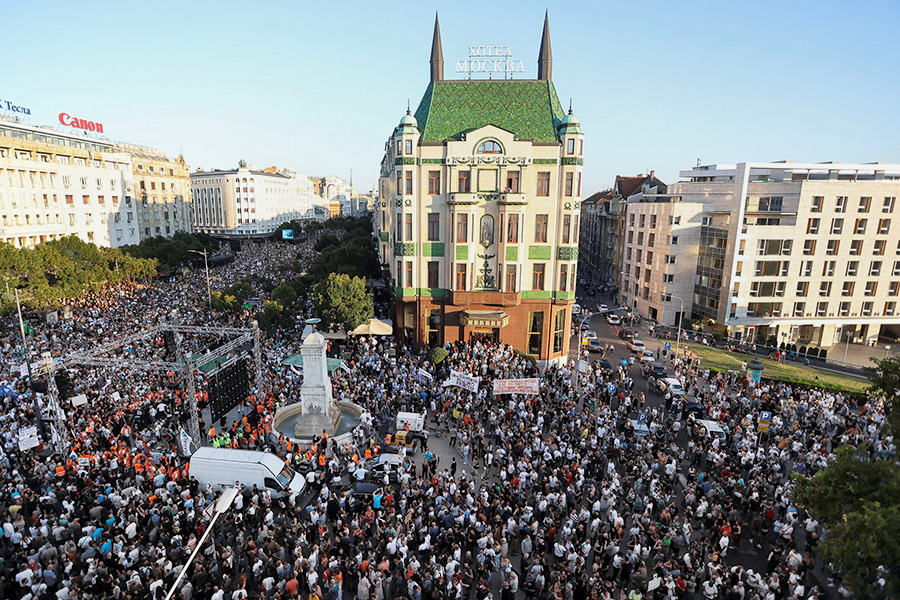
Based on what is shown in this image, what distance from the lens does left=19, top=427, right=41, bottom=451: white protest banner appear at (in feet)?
73.4

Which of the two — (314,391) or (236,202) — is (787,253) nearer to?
(314,391)

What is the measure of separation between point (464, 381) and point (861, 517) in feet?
65.9

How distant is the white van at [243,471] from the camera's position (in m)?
20.1

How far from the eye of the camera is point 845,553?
11.6 meters

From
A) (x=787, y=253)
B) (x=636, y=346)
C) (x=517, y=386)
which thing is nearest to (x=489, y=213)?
(x=517, y=386)

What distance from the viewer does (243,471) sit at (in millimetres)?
20156

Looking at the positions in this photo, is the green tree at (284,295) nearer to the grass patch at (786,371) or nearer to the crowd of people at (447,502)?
the crowd of people at (447,502)

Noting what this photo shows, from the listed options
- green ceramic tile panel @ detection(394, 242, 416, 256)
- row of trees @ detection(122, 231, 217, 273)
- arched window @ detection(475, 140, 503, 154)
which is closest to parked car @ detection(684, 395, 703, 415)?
arched window @ detection(475, 140, 503, 154)

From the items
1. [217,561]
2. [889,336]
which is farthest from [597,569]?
[889,336]

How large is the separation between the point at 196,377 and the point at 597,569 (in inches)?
1093

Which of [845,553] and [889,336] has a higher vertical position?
[845,553]

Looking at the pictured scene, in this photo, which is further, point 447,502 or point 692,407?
point 692,407

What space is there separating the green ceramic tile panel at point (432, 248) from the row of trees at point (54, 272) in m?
33.8

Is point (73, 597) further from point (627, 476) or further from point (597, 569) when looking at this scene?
point (627, 476)
